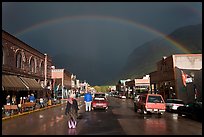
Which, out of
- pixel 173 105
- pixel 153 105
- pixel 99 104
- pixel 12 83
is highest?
pixel 12 83

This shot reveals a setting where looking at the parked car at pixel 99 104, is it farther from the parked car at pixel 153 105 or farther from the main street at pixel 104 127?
the main street at pixel 104 127

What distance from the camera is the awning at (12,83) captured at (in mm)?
29023

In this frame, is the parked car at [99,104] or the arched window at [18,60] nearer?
the parked car at [99,104]

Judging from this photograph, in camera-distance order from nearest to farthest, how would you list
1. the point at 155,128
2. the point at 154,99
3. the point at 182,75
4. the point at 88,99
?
the point at 155,128
the point at 154,99
the point at 88,99
the point at 182,75

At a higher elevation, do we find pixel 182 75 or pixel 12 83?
pixel 182 75

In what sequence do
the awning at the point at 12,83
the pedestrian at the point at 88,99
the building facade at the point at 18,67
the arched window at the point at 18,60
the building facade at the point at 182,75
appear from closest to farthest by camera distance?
the pedestrian at the point at 88,99
the awning at the point at 12,83
the building facade at the point at 18,67
the arched window at the point at 18,60
the building facade at the point at 182,75

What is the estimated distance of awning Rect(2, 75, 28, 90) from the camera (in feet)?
95.2

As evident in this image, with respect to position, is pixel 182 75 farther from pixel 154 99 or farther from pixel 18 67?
pixel 18 67

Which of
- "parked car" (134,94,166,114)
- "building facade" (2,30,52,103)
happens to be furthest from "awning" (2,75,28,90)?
"parked car" (134,94,166,114)

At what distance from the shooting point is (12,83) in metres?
31.3

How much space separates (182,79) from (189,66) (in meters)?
5.37

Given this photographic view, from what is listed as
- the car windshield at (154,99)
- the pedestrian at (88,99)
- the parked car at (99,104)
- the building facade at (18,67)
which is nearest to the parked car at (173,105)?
the car windshield at (154,99)

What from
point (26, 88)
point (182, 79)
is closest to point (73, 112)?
point (26, 88)

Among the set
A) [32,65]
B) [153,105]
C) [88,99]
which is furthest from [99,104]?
[32,65]
